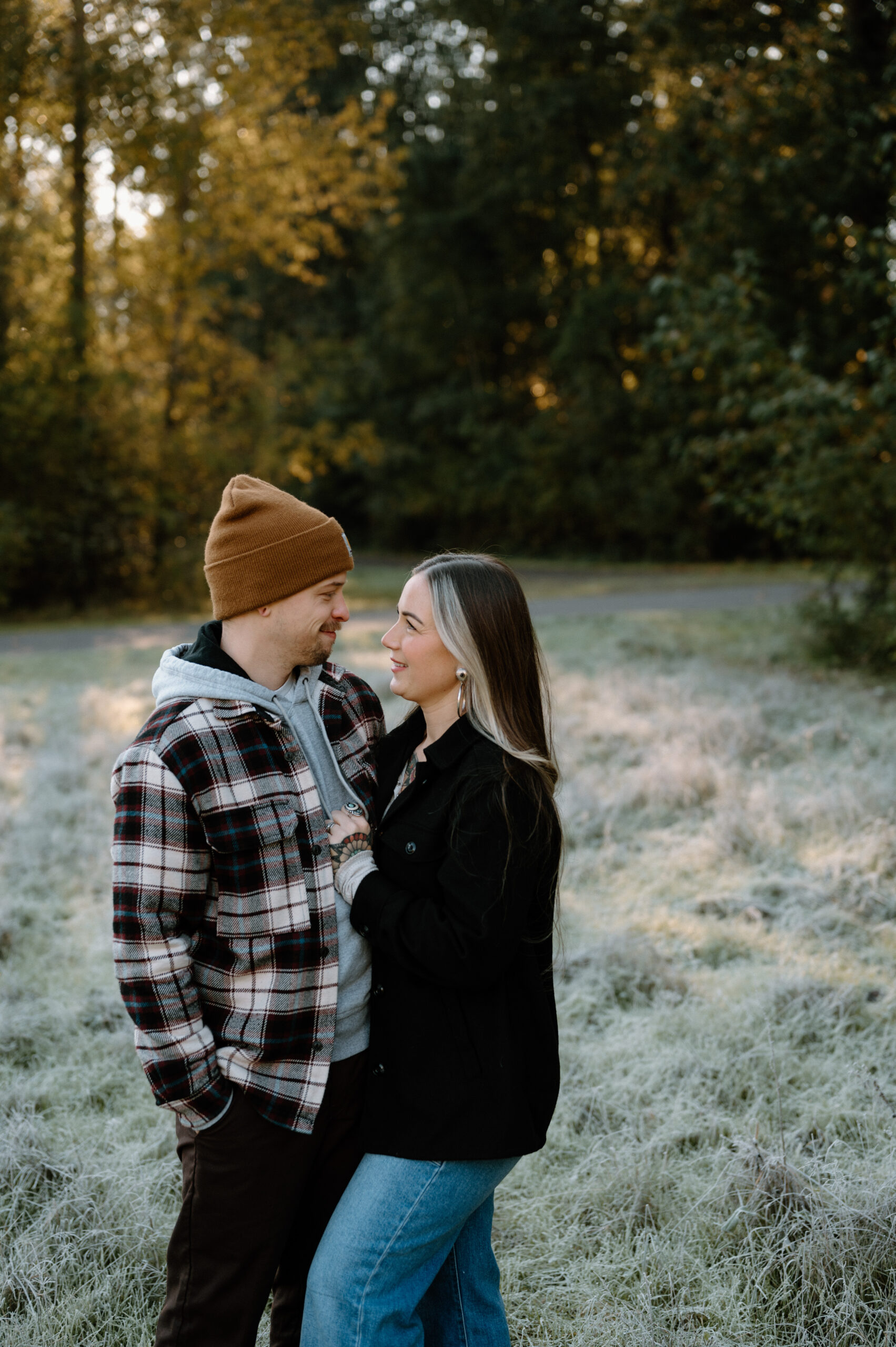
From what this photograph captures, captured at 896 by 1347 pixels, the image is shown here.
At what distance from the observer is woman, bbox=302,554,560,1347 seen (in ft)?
5.58

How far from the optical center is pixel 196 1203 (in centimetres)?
172

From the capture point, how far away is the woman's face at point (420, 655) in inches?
75.5

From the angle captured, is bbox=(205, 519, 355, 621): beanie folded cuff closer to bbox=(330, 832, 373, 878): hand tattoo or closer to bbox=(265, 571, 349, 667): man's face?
bbox=(265, 571, 349, 667): man's face

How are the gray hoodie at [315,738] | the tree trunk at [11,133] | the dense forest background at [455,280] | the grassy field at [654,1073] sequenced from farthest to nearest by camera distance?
the tree trunk at [11,133] → the dense forest background at [455,280] → the grassy field at [654,1073] → the gray hoodie at [315,738]

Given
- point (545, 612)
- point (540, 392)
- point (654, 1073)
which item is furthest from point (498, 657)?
point (540, 392)

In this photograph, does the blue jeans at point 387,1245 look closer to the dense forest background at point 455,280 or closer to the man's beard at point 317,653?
the man's beard at point 317,653

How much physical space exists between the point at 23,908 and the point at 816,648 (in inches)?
310

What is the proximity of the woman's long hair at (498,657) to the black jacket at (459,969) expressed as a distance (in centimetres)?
4

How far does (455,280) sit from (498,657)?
2684cm

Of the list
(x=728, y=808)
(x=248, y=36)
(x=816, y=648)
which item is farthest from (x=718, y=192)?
(x=728, y=808)

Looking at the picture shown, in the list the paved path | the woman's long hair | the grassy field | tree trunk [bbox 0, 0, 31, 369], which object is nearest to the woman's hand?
the woman's long hair

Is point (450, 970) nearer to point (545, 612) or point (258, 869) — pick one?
point (258, 869)

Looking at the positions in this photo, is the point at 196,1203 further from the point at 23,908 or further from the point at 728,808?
the point at 728,808

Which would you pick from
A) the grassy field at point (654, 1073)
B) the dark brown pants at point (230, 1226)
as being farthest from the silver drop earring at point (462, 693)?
the grassy field at point (654, 1073)
